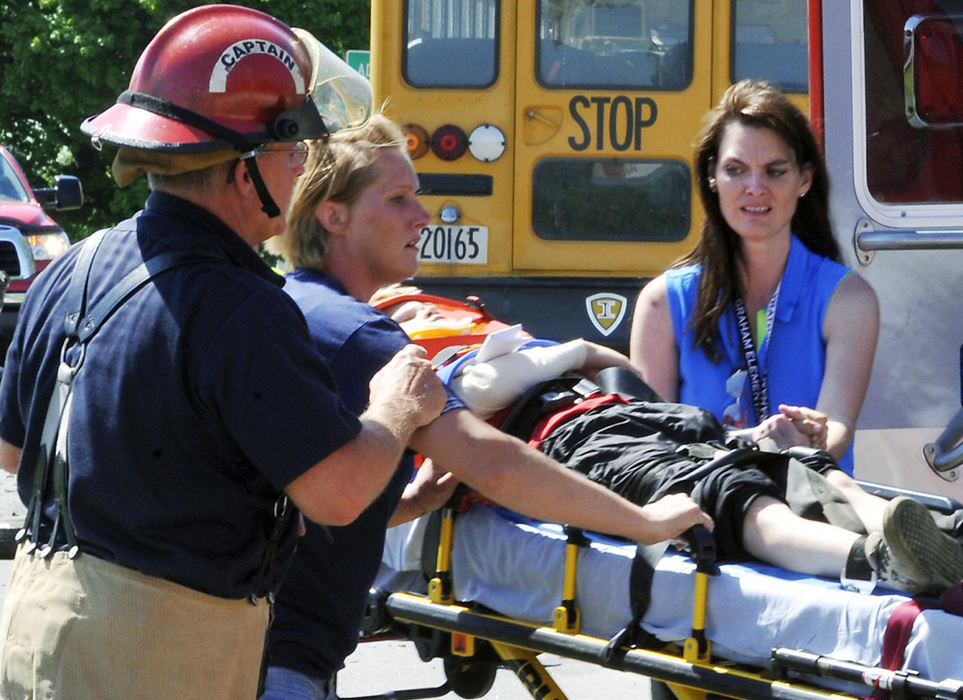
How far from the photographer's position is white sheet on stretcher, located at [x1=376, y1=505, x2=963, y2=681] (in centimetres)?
258

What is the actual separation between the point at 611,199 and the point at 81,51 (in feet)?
47.3

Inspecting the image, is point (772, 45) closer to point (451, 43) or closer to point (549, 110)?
point (549, 110)

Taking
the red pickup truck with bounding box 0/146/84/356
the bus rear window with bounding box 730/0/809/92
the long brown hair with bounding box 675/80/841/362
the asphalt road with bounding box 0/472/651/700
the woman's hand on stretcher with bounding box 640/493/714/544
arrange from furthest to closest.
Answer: the red pickup truck with bounding box 0/146/84/356, the bus rear window with bounding box 730/0/809/92, the asphalt road with bounding box 0/472/651/700, the long brown hair with bounding box 675/80/841/362, the woman's hand on stretcher with bounding box 640/493/714/544

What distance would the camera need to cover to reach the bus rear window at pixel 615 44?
23.2 feet

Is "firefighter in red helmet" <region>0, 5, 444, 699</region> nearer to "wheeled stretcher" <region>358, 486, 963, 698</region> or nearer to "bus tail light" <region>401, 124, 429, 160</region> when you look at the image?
"wheeled stretcher" <region>358, 486, 963, 698</region>

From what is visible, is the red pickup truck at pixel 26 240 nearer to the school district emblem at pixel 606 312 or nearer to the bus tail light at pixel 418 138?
the bus tail light at pixel 418 138

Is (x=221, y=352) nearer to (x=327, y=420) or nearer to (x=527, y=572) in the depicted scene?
(x=327, y=420)

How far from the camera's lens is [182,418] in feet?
6.88

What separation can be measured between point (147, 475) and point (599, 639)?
1234 millimetres

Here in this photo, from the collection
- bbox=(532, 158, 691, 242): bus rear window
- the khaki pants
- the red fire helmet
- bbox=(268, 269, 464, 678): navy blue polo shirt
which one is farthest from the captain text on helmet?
bbox=(532, 158, 691, 242): bus rear window

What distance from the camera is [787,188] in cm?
391

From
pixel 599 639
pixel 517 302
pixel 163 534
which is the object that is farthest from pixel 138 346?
pixel 517 302

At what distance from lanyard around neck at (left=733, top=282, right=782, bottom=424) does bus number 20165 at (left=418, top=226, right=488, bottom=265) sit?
3217 millimetres

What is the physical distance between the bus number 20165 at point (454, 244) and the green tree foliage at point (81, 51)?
44.2 ft
